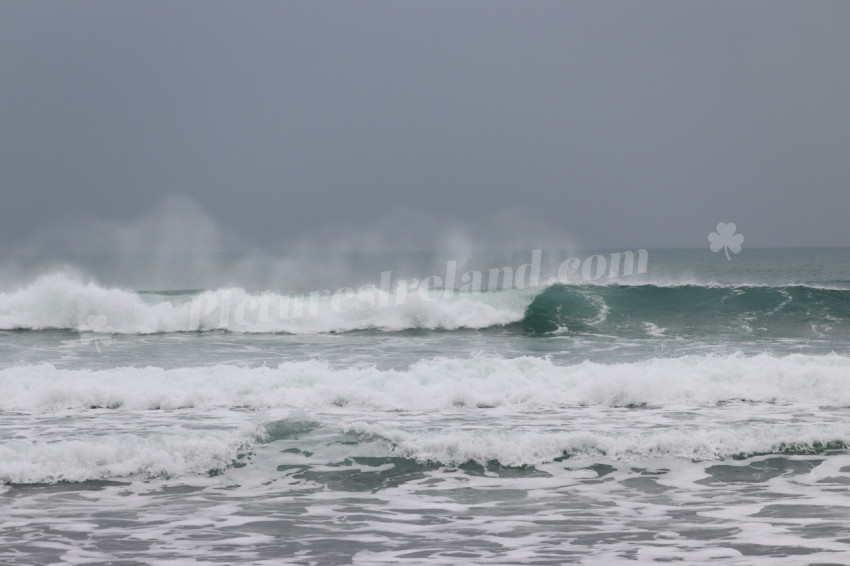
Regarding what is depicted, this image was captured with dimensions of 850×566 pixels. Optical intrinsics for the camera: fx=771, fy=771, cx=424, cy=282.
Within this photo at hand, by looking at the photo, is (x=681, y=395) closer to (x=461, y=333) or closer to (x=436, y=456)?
(x=436, y=456)

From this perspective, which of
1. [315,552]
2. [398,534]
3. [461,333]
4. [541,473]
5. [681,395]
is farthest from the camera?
[461,333]

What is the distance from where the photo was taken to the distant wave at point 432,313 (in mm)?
21500

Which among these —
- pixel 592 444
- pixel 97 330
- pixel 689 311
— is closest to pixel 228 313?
pixel 97 330

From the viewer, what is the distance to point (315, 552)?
5.66 metres

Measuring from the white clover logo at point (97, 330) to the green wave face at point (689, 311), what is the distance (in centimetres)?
1145

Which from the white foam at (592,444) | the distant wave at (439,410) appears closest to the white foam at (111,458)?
the distant wave at (439,410)

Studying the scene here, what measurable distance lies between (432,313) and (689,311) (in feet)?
25.8

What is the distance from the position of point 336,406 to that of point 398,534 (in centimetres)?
510

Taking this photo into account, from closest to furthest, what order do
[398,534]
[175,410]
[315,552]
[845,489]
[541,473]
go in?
[315,552] < [398,534] < [845,489] < [541,473] < [175,410]

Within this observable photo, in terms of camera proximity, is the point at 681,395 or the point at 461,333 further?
the point at 461,333

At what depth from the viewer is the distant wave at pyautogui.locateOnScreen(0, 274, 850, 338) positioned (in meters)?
21.5

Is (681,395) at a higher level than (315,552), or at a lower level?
higher

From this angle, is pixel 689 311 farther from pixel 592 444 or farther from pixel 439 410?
pixel 592 444

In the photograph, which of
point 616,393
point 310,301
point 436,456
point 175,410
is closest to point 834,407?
point 616,393
